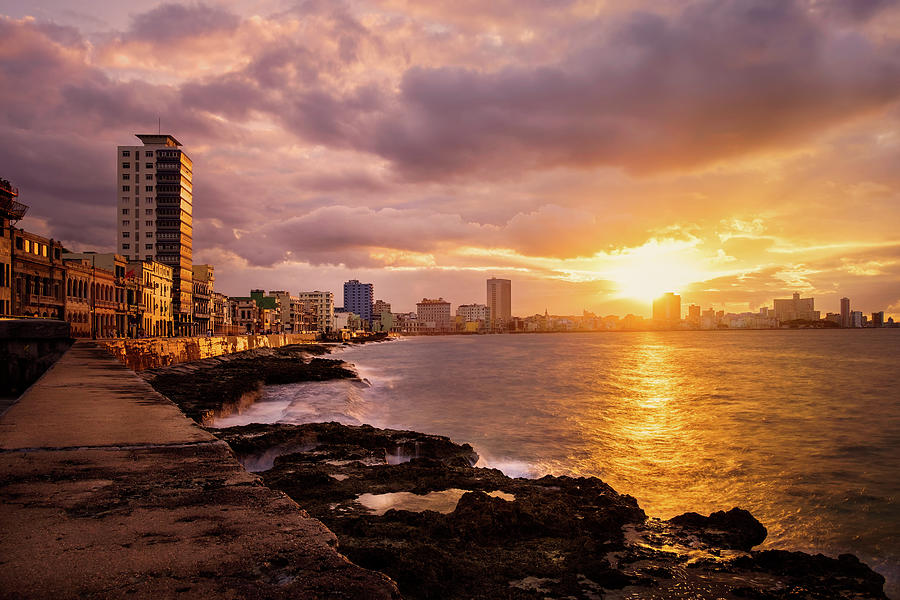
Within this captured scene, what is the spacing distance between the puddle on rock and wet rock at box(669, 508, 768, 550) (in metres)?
3.09

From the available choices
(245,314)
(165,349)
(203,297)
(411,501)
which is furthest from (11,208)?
(245,314)

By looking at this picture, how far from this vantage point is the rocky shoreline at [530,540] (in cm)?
628

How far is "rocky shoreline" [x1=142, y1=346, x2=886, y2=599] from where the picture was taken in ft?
20.6

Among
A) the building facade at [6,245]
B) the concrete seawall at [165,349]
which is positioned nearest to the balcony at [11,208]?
the building facade at [6,245]

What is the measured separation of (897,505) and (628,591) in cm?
1092

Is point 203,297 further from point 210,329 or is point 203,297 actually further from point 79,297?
point 79,297

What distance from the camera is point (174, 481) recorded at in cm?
384

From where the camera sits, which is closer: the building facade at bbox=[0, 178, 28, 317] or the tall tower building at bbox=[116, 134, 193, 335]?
the building facade at bbox=[0, 178, 28, 317]

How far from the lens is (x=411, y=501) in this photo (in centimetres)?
929

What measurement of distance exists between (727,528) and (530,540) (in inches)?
157

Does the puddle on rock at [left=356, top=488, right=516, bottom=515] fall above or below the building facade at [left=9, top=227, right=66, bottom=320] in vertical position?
below

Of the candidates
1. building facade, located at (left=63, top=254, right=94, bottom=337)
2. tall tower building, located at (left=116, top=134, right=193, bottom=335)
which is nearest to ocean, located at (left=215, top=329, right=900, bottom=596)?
building facade, located at (left=63, top=254, right=94, bottom=337)

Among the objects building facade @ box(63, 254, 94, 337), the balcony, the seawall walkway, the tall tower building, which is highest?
the tall tower building

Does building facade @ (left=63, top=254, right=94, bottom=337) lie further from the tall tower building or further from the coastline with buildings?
the tall tower building
